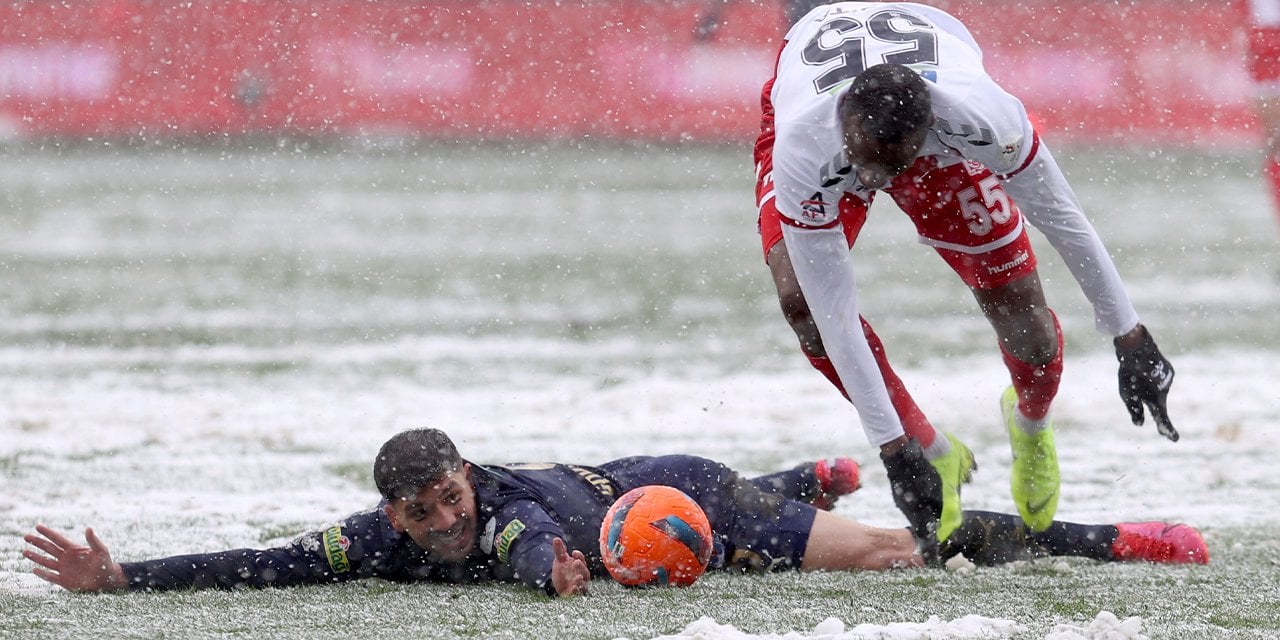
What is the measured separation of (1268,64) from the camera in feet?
26.8

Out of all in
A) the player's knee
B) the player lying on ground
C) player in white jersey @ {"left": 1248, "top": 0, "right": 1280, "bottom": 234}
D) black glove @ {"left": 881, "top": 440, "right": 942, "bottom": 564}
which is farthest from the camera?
player in white jersey @ {"left": 1248, "top": 0, "right": 1280, "bottom": 234}

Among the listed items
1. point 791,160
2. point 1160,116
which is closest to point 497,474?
point 791,160

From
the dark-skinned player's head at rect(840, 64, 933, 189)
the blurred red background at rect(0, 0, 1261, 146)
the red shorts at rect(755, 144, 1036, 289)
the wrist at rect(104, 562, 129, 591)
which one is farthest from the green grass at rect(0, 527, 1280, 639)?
the blurred red background at rect(0, 0, 1261, 146)

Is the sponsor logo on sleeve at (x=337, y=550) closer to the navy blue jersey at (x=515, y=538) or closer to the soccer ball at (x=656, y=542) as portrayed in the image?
the navy blue jersey at (x=515, y=538)

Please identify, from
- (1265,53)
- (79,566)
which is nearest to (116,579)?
(79,566)

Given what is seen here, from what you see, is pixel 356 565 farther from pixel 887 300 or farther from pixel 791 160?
pixel 887 300

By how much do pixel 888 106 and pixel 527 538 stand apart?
5.21 feet

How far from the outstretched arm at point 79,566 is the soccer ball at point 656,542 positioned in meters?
1.38

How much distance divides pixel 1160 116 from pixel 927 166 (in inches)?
547

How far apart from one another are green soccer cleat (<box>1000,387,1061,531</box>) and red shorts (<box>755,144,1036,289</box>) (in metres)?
0.65

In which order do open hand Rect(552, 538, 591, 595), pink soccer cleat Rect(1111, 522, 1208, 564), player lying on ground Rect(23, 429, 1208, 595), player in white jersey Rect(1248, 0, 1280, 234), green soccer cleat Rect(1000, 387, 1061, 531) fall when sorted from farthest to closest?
player in white jersey Rect(1248, 0, 1280, 234)
green soccer cleat Rect(1000, 387, 1061, 531)
pink soccer cleat Rect(1111, 522, 1208, 564)
player lying on ground Rect(23, 429, 1208, 595)
open hand Rect(552, 538, 591, 595)

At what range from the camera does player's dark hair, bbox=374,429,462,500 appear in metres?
4.40

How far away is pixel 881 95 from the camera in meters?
4.43

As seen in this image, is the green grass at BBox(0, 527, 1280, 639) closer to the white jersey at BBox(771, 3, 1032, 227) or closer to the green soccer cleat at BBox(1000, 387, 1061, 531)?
the green soccer cleat at BBox(1000, 387, 1061, 531)
